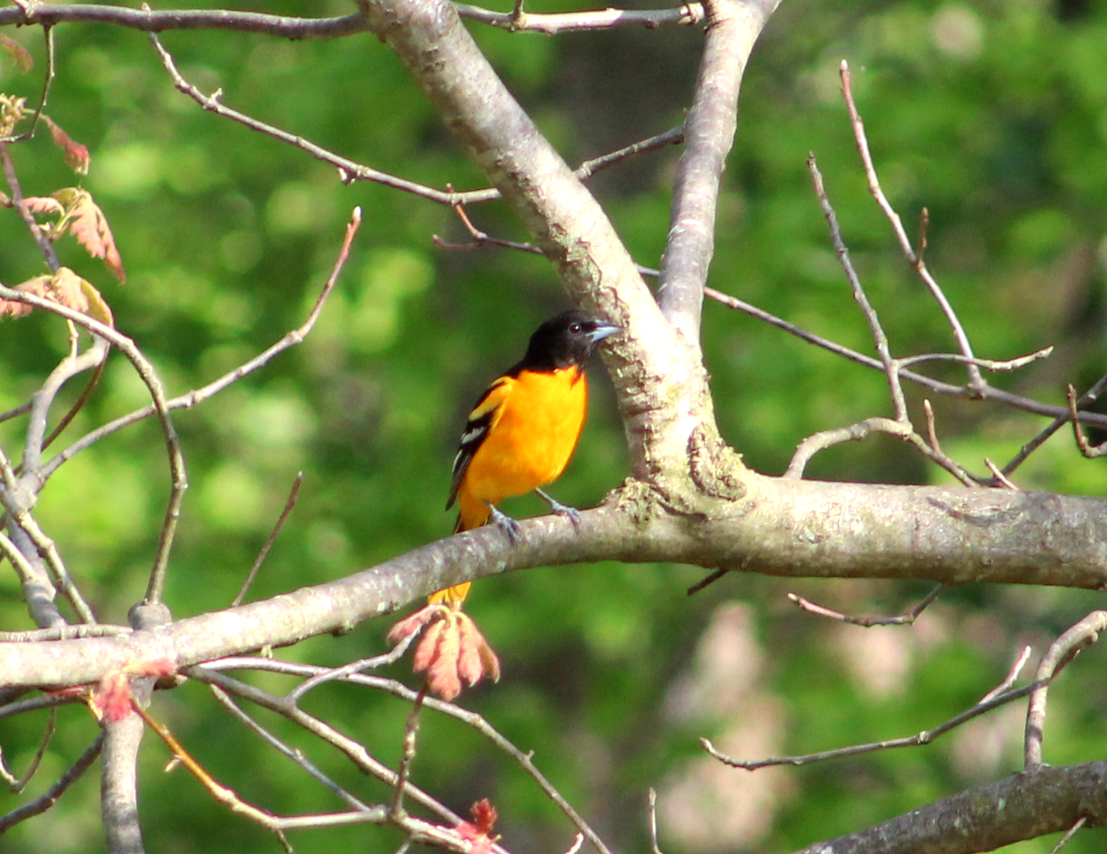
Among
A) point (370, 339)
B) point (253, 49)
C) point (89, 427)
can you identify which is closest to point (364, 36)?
point (253, 49)

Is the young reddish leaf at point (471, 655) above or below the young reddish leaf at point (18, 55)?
below

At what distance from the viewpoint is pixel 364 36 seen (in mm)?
9789

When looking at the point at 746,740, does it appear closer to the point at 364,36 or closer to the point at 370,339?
the point at 370,339

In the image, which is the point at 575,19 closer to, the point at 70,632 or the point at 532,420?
the point at 70,632

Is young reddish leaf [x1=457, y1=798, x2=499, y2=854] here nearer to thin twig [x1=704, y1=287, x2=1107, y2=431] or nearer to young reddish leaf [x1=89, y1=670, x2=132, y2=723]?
young reddish leaf [x1=89, y1=670, x2=132, y2=723]

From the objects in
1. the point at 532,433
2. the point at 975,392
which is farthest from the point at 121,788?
the point at 532,433

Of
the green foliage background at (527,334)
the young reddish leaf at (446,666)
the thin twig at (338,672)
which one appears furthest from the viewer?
the green foliage background at (527,334)

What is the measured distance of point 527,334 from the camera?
10008 millimetres

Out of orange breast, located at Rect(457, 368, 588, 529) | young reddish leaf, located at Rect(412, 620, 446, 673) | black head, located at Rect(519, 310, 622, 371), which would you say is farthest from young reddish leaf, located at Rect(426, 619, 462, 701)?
black head, located at Rect(519, 310, 622, 371)

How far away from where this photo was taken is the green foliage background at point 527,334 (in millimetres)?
8727

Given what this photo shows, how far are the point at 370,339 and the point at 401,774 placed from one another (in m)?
8.02

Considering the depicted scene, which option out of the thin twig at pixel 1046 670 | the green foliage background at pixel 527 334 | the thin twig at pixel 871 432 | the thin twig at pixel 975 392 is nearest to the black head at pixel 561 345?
the thin twig at pixel 975 392

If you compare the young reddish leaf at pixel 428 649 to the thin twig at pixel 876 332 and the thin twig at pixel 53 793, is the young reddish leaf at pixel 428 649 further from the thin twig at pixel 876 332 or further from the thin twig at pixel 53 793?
the thin twig at pixel 876 332

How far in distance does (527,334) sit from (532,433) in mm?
5041
